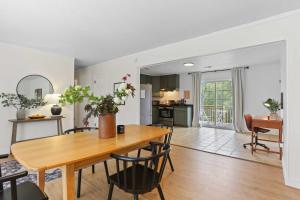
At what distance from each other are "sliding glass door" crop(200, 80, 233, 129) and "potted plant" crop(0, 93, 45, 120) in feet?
19.3

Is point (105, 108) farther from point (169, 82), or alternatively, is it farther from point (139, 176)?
point (169, 82)

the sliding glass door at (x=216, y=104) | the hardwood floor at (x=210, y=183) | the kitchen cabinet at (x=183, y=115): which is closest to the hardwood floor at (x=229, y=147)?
the hardwood floor at (x=210, y=183)

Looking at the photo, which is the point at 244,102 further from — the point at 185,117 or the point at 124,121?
the point at 124,121

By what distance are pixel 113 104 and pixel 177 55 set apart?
2098 mm

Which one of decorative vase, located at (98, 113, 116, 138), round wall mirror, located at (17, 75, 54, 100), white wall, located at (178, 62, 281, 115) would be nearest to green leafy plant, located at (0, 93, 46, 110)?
round wall mirror, located at (17, 75, 54, 100)

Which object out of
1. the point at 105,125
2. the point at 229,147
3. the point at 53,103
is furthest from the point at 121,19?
the point at 229,147

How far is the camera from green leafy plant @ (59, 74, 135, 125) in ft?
5.65

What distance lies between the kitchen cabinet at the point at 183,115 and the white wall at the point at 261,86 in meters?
2.01

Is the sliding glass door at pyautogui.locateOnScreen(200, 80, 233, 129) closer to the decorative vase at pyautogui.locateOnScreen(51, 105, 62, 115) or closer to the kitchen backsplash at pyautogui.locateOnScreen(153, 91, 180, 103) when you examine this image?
the kitchen backsplash at pyautogui.locateOnScreen(153, 91, 180, 103)

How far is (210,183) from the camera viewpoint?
2.34 metres

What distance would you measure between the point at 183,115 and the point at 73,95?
5.57 metres

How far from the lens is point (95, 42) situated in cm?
348

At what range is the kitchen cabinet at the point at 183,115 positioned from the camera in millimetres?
6743

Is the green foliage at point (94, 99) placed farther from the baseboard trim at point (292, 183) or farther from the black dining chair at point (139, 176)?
the baseboard trim at point (292, 183)
